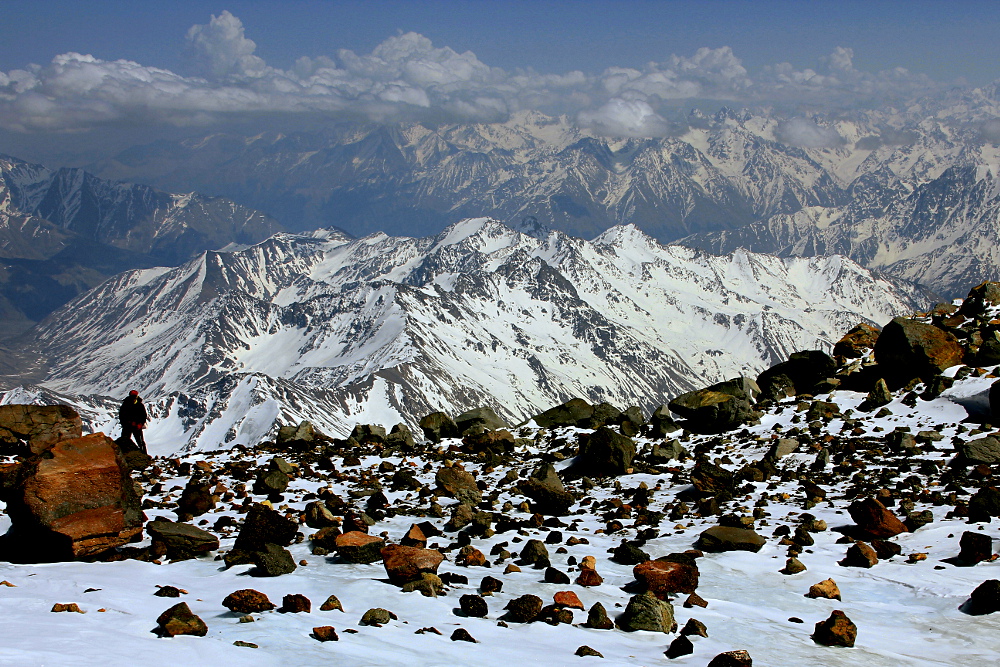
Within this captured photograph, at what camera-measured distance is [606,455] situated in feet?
97.9

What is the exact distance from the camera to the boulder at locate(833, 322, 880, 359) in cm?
4047

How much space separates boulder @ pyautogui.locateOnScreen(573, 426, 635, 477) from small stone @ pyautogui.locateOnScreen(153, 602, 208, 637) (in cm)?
2026

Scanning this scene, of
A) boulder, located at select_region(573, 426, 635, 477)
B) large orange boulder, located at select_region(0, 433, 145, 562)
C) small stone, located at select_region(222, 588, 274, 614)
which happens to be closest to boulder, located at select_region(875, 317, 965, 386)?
boulder, located at select_region(573, 426, 635, 477)

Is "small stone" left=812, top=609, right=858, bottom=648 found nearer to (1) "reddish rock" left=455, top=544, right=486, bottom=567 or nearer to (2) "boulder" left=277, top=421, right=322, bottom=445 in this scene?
(1) "reddish rock" left=455, top=544, right=486, bottom=567

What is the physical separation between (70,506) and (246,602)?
6.71 meters

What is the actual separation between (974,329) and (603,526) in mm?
27070

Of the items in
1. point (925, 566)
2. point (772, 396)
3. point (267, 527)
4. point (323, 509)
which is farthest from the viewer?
point (772, 396)

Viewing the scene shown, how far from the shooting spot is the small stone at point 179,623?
450 inches

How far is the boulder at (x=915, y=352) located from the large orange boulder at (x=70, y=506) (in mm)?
33423

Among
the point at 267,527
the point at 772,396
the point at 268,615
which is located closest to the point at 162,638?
the point at 268,615

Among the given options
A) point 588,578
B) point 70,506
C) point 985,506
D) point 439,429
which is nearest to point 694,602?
point 588,578

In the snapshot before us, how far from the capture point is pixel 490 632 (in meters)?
13.3

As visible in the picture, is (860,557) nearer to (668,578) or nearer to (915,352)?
(668,578)

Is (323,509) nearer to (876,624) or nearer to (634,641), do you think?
(634,641)
